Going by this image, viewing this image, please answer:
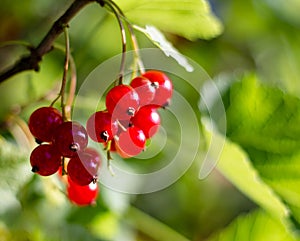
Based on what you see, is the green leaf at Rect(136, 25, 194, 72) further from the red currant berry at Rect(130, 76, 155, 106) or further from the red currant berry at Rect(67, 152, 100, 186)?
the red currant berry at Rect(67, 152, 100, 186)

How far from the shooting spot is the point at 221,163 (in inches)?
62.5

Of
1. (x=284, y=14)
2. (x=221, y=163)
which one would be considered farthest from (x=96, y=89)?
(x=284, y=14)

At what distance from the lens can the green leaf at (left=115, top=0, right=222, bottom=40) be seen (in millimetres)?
1593

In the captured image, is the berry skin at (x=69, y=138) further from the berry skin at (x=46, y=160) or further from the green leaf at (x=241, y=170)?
the green leaf at (x=241, y=170)

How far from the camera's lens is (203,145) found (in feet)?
6.05

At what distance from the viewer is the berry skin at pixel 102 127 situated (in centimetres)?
127

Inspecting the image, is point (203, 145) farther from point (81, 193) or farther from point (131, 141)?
point (131, 141)

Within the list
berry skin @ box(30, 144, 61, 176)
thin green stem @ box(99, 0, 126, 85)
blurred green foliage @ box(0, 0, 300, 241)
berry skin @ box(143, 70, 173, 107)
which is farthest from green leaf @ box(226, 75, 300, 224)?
berry skin @ box(30, 144, 61, 176)

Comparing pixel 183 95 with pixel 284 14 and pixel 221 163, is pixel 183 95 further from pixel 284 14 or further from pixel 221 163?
pixel 221 163

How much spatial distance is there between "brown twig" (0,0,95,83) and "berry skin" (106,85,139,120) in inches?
6.7

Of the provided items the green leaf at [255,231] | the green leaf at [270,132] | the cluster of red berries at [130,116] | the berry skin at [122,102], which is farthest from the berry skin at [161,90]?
the green leaf at [255,231]

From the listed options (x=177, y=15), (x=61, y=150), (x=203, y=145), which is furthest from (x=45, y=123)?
(x=203, y=145)

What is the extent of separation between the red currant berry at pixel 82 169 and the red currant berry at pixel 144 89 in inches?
6.3

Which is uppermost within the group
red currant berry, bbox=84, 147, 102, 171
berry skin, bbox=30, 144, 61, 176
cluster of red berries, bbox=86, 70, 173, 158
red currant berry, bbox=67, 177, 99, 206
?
cluster of red berries, bbox=86, 70, 173, 158
